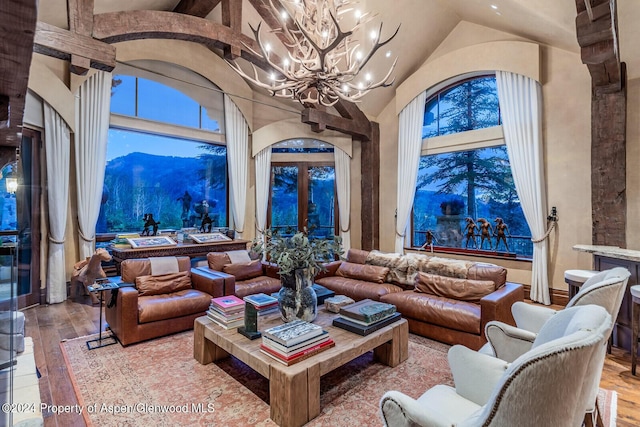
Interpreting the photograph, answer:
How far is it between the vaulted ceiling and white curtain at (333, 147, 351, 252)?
112 centimetres

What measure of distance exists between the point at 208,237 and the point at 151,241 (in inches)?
36.8

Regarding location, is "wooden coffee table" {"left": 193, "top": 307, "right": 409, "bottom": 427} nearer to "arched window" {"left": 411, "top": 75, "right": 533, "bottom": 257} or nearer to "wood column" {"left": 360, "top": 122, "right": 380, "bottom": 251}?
"arched window" {"left": 411, "top": 75, "right": 533, "bottom": 257}

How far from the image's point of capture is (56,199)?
4.60 m

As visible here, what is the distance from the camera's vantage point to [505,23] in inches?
192

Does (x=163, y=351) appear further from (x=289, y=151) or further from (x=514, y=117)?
(x=514, y=117)

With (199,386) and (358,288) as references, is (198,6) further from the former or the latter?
(199,386)

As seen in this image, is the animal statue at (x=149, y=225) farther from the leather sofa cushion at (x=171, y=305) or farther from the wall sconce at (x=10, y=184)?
the wall sconce at (x=10, y=184)

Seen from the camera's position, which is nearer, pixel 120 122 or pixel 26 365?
pixel 26 365

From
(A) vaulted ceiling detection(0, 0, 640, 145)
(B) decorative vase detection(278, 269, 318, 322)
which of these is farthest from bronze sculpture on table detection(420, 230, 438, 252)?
(B) decorative vase detection(278, 269, 318, 322)

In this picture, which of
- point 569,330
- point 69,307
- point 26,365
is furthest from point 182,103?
point 569,330

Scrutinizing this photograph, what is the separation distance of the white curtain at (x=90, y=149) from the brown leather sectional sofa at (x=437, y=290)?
3.76 meters

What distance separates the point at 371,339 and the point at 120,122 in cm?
547

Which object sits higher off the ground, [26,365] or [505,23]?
[505,23]

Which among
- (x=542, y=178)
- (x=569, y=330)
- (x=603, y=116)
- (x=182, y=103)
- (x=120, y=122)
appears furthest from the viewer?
(x=182, y=103)
